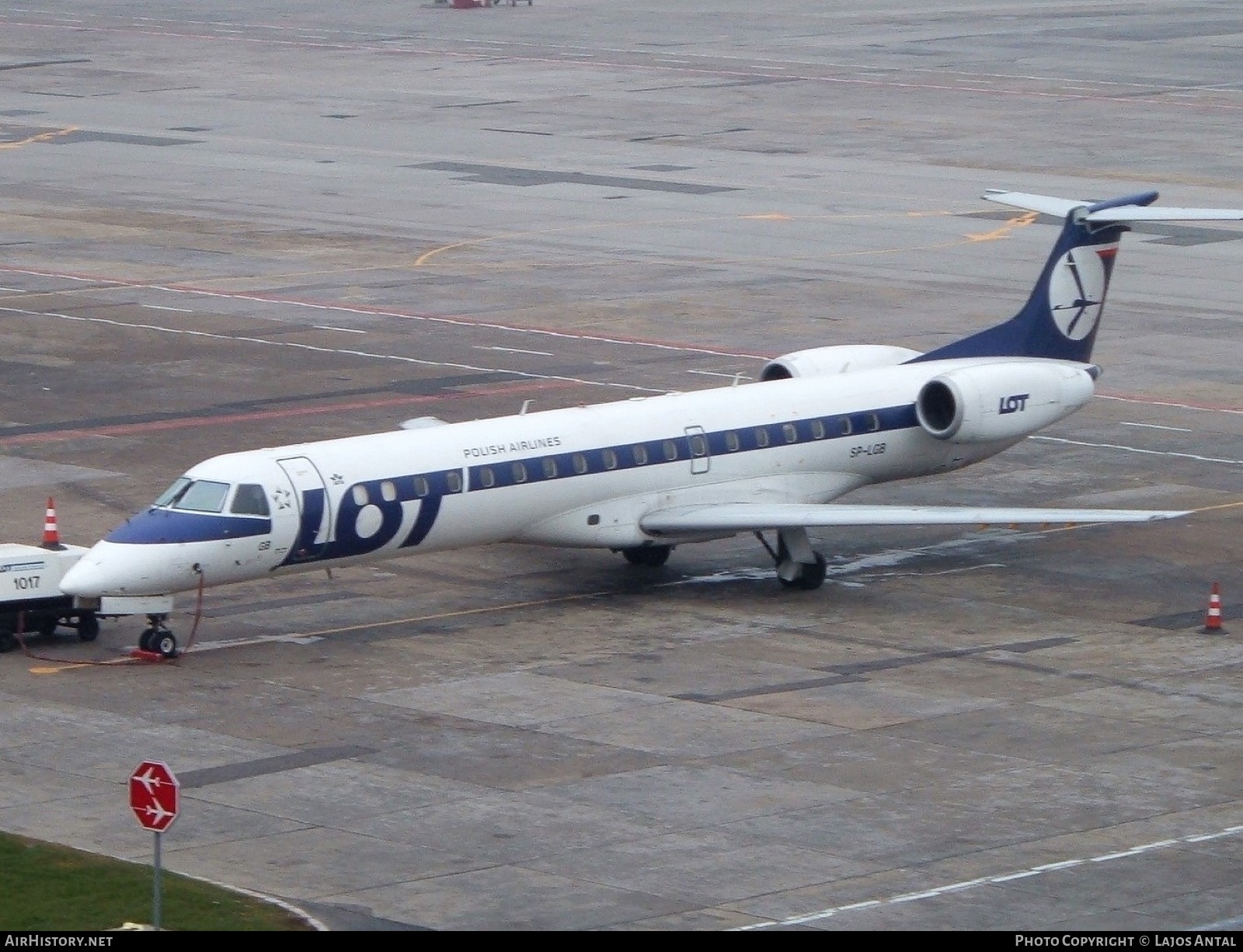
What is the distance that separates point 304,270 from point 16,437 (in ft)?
61.6

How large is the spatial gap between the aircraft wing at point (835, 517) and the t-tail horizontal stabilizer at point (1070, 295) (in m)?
4.80

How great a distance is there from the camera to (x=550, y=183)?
243 ft

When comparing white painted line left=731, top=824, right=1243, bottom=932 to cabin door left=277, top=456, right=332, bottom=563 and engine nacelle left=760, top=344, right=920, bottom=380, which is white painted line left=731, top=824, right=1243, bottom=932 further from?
engine nacelle left=760, top=344, right=920, bottom=380

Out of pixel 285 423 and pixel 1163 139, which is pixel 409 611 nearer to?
pixel 285 423

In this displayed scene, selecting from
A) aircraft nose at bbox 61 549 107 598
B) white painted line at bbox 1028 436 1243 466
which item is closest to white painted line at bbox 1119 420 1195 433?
white painted line at bbox 1028 436 1243 466

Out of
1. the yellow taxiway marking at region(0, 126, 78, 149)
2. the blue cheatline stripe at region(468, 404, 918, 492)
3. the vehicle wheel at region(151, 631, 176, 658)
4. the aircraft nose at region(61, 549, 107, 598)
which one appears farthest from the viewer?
the yellow taxiway marking at region(0, 126, 78, 149)

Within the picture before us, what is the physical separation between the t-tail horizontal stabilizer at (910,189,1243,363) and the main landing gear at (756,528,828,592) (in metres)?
5.26

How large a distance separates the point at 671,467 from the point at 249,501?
21.0ft

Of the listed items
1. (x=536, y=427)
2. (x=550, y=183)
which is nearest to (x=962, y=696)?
(x=536, y=427)

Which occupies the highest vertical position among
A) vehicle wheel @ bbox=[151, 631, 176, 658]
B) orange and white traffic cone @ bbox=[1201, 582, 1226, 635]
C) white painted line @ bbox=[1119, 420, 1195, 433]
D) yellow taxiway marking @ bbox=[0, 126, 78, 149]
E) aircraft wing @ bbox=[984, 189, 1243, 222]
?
yellow taxiway marking @ bbox=[0, 126, 78, 149]

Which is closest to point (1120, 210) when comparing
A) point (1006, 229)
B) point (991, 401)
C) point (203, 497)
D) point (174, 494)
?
point (991, 401)

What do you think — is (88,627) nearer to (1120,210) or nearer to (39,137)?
(1120,210)

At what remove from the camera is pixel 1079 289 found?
38.2 m

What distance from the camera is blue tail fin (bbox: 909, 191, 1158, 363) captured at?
37.7 m
